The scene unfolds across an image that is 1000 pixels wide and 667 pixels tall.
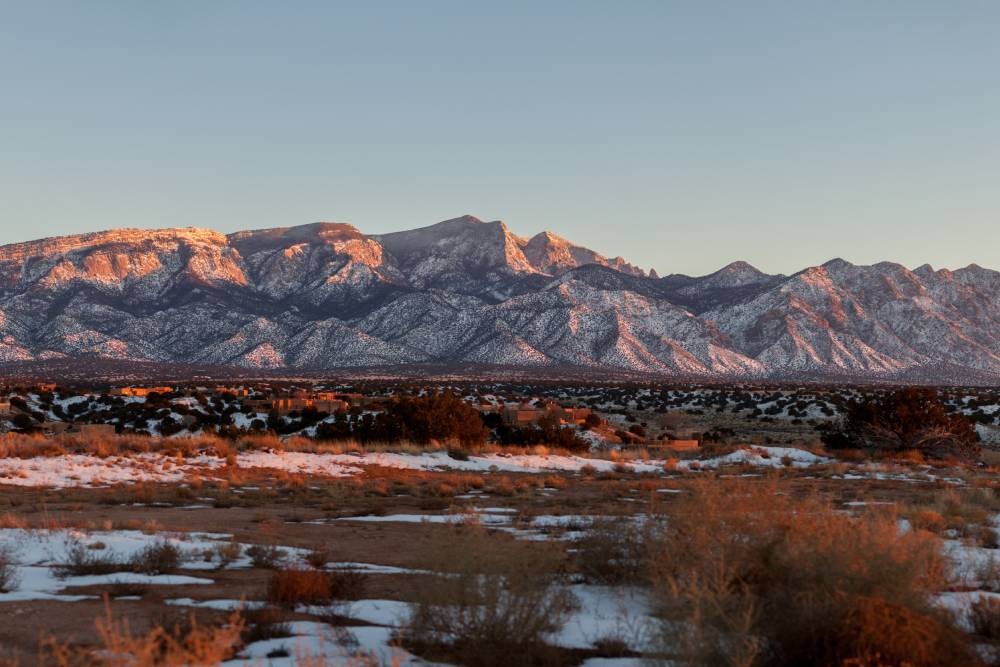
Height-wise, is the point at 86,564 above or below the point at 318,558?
above

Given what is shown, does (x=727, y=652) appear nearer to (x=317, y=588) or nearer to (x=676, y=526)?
(x=676, y=526)

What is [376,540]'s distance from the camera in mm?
13023

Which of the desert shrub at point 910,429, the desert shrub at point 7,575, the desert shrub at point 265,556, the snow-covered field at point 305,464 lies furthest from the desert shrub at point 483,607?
the desert shrub at point 910,429

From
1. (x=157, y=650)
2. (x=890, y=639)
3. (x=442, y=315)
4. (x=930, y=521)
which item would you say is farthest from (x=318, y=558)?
(x=442, y=315)

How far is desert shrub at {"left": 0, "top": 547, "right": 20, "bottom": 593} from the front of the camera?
8938mm

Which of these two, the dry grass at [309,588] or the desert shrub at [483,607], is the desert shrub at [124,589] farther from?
the desert shrub at [483,607]

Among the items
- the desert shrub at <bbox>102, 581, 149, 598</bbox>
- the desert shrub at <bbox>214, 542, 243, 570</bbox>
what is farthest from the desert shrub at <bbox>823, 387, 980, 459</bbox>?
the desert shrub at <bbox>102, 581, 149, 598</bbox>

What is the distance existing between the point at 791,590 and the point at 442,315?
162609mm

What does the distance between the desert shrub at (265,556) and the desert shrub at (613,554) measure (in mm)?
3723

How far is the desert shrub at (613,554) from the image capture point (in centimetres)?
958

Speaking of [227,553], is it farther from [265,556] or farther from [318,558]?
[318,558]

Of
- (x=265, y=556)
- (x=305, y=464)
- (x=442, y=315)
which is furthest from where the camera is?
(x=442, y=315)

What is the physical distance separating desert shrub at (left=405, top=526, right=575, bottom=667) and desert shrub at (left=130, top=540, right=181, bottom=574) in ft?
13.6

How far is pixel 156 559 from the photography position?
10148 millimetres
